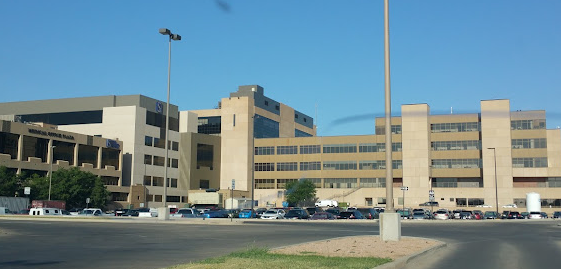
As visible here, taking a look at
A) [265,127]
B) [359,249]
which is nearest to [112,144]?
[265,127]

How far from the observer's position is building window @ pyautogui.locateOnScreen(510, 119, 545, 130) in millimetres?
105375

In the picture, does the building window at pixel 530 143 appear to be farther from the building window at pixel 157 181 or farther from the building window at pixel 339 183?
the building window at pixel 157 181

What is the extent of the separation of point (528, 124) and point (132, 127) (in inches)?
2925

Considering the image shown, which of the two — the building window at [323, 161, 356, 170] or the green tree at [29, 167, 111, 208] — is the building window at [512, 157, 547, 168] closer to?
the building window at [323, 161, 356, 170]

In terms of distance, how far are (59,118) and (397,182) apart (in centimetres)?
6938

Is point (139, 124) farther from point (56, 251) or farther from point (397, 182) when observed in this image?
point (56, 251)

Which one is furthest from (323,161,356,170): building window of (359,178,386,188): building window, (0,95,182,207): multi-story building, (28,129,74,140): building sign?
(28,129,74,140): building sign

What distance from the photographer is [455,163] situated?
11025 centimetres

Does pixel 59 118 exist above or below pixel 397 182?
above

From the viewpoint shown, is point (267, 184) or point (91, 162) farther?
point (267, 184)

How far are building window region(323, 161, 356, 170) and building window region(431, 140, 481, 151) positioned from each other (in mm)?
16967

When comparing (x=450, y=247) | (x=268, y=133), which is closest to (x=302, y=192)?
(x=268, y=133)

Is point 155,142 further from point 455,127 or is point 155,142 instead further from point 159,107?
point 455,127

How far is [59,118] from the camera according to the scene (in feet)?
369
